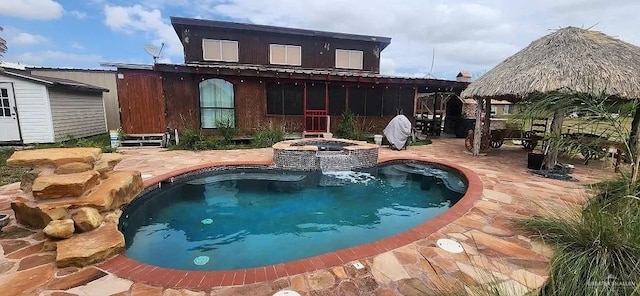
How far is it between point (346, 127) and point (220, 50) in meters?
6.57

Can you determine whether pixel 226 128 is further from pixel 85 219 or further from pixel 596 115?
pixel 596 115

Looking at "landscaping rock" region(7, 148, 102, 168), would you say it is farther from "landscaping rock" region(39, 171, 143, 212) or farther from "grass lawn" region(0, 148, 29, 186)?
"grass lawn" region(0, 148, 29, 186)

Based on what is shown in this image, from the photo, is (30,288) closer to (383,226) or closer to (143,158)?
(383,226)

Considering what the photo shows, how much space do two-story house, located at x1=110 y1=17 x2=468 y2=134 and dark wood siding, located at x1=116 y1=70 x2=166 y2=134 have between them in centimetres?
3

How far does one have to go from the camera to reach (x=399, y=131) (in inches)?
380

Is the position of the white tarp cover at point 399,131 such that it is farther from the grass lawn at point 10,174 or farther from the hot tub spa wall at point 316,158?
the grass lawn at point 10,174

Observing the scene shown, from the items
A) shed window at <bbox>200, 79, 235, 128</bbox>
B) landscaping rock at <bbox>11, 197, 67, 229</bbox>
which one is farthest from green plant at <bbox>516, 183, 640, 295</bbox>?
shed window at <bbox>200, 79, 235, 128</bbox>

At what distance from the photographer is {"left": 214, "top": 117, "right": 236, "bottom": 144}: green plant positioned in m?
10.3

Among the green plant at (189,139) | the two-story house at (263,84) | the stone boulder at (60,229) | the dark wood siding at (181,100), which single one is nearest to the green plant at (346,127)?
the two-story house at (263,84)

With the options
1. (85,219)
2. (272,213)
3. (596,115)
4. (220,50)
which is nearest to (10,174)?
(85,219)

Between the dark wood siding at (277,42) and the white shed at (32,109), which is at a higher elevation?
the dark wood siding at (277,42)

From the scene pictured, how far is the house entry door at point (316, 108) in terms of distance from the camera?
37.9 ft

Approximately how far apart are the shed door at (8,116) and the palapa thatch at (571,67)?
14654 millimetres

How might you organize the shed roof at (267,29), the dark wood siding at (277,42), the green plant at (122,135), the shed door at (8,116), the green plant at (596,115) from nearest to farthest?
the green plant at (596,115)
the shed door at (8,116)
the green plant at (122,135)
the shed roof at (267,29)
the dark wood siding at (277,42)
